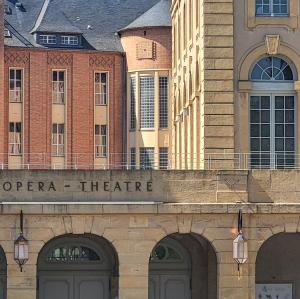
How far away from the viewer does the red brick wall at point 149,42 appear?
58281 mm

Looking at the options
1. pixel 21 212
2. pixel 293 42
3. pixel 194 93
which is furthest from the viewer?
pixel 194 93

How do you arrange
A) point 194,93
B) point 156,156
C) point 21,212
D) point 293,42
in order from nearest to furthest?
point 21,212 < point 293,42 < point 194,93 < point 156,156

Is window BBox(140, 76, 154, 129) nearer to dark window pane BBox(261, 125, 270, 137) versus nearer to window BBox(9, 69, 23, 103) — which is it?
window BBox(9, 69, 23, 103)

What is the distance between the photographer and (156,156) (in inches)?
2280

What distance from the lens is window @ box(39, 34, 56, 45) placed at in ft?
200

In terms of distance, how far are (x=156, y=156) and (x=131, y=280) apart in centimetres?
2903

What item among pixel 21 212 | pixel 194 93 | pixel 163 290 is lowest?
pixel 163 290

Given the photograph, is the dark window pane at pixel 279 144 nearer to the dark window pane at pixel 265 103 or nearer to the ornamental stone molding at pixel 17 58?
the dark window pane at pixel 265 103

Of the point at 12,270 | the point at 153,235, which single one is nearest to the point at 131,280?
the point at 153,235

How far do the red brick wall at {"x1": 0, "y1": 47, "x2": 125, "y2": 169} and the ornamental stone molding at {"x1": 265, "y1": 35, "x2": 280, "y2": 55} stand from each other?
28.8 metres

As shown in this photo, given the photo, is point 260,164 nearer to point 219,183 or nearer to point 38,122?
point 219,183

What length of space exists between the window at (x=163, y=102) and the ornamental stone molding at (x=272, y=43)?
26342mm

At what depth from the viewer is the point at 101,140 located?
6025 centimetres

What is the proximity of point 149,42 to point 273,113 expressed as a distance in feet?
92.3
